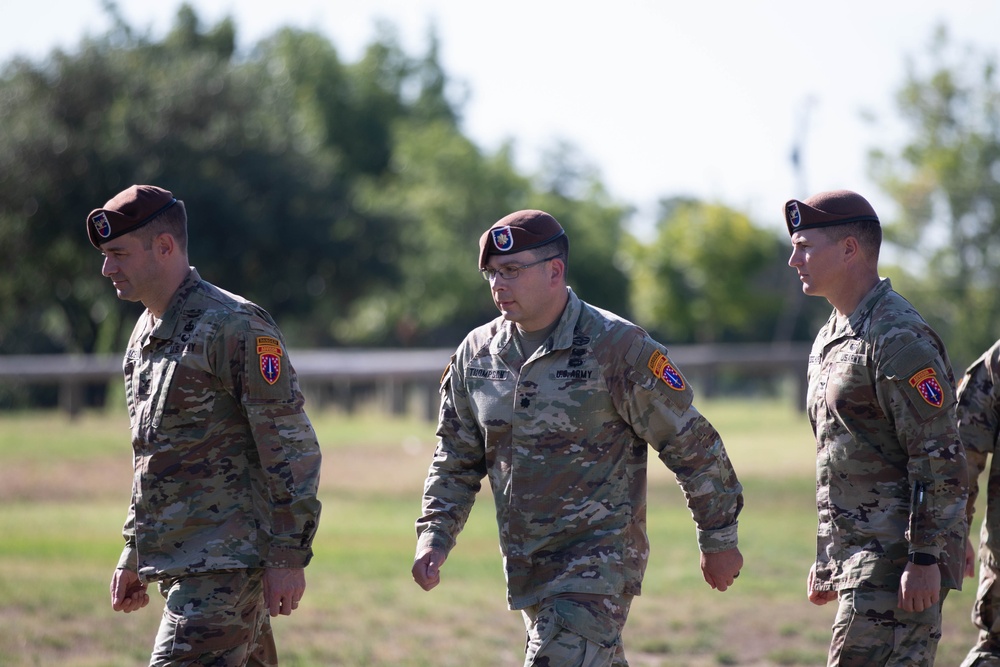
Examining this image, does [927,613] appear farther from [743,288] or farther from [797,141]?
[743,288]

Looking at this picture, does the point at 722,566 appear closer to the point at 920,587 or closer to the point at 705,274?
the point at 920,587

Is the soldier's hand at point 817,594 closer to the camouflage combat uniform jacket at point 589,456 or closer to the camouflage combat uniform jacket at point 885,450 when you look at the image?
the camouflage combat uniform jacket at point 885,450

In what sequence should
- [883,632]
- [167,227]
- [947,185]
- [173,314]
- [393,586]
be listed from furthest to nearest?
[947,185], [393,586], [167,227], [173,314], [883,632]

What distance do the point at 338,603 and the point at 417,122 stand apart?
55766 millimetres

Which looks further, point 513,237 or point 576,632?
point 513,237

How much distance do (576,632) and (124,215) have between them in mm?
2376

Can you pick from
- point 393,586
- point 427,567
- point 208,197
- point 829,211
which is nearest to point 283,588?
point 427,567

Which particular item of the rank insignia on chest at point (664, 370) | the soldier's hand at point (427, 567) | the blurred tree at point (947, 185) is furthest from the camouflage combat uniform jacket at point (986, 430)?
the blurred tree at point (947, 185)

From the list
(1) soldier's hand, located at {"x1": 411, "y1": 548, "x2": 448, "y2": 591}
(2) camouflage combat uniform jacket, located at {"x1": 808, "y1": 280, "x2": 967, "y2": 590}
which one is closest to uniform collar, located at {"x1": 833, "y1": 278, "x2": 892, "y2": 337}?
(2) camouflage combat uniform jacket, located at {"x1": 808, "y1": 280, "x2": 967, "y2": 590}

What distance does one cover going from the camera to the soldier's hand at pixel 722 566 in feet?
15.6

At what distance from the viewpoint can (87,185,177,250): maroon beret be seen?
5055 millimetres

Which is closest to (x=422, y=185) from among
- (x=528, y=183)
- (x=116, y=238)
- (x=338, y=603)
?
(x=528, y=183)

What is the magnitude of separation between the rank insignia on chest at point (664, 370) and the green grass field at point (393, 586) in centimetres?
361

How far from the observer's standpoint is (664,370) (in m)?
4.81
